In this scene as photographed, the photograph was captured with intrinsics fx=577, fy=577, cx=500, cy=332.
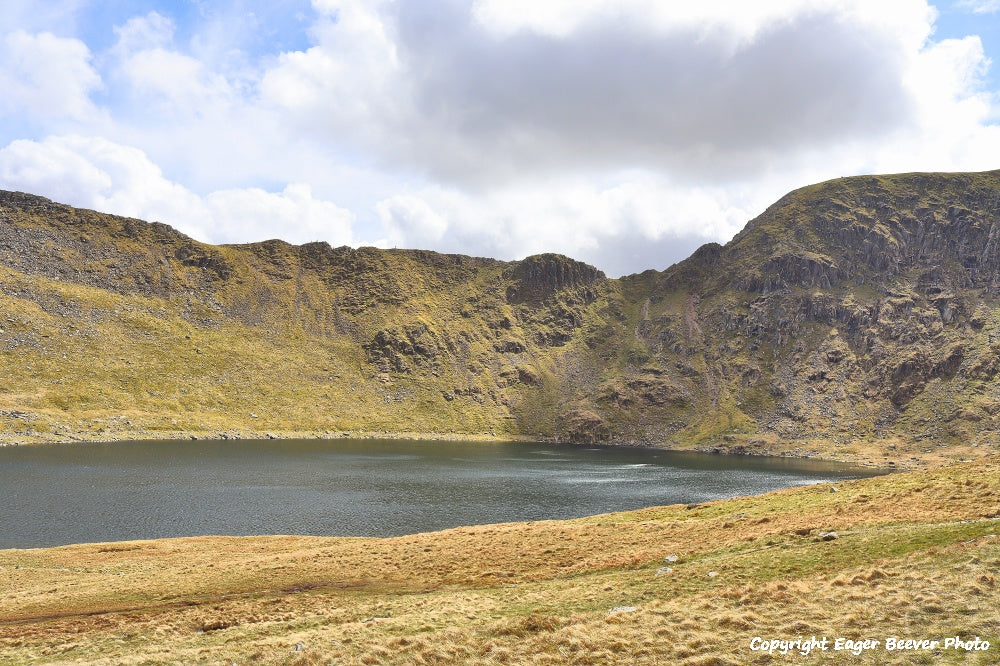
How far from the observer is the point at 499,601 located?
Answer: 2783 centimetres

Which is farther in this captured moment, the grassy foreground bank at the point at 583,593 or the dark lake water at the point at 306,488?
the dark lake water at the point at 306,488

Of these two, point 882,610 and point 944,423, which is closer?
point 882,610

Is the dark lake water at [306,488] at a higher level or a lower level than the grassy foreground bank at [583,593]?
lower

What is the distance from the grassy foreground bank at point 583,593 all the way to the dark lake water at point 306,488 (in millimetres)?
25909

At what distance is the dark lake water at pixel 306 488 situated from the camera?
241ft

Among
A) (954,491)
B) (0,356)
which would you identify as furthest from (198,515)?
(0,356)

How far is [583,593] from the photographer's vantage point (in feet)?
89.5

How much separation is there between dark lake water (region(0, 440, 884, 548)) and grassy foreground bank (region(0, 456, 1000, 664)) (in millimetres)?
25909

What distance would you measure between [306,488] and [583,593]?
84188 mm

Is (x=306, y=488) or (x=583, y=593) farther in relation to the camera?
(x=306, y=488)

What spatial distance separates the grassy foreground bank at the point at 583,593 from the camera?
61.5ft

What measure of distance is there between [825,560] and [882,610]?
843 cm

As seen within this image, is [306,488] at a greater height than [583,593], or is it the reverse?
[583,593]

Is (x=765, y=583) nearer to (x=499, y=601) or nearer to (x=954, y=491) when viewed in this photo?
(x=499, y=601)
